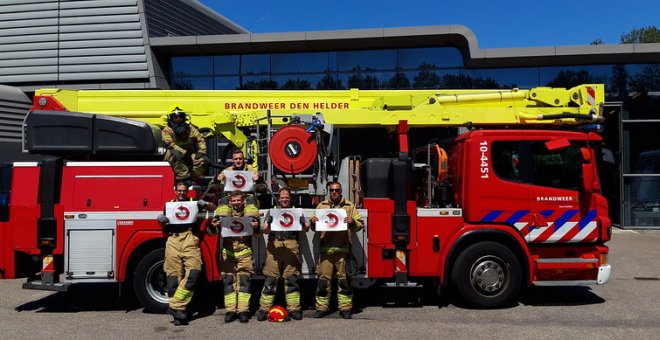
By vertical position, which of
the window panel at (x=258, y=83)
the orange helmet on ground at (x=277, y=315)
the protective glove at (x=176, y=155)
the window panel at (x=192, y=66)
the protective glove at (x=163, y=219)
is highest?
the window panel at (x=192, y=66)

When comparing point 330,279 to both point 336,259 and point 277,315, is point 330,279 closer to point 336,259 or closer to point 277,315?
point 336,259

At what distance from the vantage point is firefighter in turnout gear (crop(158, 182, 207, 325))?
6332 mm

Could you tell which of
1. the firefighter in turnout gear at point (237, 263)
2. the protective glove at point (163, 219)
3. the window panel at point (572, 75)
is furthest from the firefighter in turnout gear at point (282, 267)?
the window panel at point (572, 75)

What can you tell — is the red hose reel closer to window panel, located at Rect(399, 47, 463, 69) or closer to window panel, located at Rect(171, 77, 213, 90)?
window panel, located at Rect(399, 47, 463, 69)

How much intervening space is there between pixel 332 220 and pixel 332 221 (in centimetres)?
1

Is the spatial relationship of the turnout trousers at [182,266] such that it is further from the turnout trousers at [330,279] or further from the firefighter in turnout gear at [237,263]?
the turnout trousers at [330,279]

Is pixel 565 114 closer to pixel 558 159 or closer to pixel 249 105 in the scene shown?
pixel 558 159

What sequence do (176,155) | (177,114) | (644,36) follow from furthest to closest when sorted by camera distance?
(644,36)
(177,114)
(176,155)

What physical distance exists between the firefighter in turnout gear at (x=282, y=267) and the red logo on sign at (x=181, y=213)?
93 centimetres

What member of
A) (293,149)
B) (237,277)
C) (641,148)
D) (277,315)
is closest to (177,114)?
Answer: (293,149)

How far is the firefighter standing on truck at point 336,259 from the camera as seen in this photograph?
649 cm

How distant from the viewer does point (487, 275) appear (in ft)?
22.3

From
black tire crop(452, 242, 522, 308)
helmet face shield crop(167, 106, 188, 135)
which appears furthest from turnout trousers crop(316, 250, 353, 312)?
helmet face shield crop(167, 106, 188, 135)

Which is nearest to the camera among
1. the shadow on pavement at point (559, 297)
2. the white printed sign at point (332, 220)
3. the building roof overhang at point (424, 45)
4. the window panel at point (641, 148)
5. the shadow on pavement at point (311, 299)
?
the white printed sign at point (332, 220)
